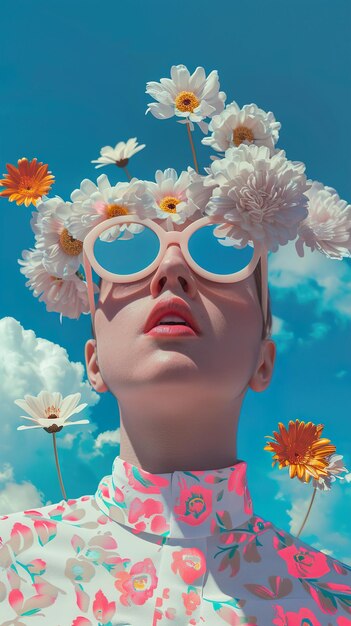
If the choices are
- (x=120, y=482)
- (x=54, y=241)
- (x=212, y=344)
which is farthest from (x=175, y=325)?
(x=54, y=241)

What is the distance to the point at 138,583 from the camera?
2.82 meters

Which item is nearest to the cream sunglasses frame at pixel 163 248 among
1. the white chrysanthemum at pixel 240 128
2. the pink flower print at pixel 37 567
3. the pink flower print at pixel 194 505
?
the white chrysanthemum at pixel 240 128

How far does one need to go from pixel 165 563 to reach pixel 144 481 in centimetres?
36

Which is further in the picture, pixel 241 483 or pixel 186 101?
pixel 186 101

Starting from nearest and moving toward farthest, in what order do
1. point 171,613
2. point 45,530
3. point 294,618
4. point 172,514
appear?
point 171,613
point 294,618
point 172,514
point 45,530

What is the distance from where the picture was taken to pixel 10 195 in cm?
368

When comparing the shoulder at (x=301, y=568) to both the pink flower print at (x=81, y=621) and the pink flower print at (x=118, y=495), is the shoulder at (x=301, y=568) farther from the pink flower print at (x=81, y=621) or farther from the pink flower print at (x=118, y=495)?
the pink flower print at (x=81, y=621)

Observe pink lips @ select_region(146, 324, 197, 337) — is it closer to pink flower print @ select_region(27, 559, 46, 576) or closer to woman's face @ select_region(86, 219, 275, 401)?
woman's face @ select_region(86, 219, 275, 401)

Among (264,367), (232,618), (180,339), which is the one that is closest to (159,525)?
(232,618)

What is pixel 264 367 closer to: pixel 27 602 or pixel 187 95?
pixel 187 95

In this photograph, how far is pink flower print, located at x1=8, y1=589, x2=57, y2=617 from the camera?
273 cm

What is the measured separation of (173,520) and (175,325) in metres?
0.83

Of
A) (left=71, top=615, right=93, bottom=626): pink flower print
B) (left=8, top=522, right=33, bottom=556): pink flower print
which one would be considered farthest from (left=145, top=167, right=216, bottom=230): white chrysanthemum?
(left=71, top=615, right=93, bottom=626): pink flower print

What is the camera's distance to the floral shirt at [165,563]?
8.99 ft
